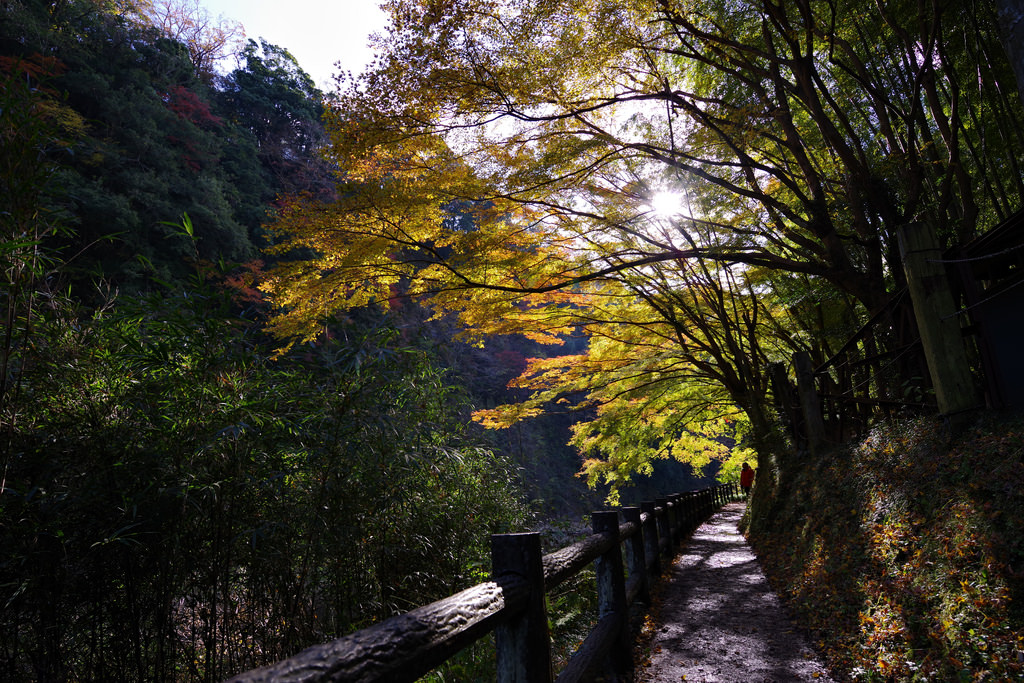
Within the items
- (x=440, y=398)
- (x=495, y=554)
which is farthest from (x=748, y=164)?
(x=495, y=554)

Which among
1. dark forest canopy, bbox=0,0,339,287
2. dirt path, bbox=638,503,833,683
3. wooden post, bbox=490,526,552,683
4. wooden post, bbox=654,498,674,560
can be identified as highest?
dark forest canopy, bbox=0,0,339,287

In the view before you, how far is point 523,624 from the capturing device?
6.63 feet

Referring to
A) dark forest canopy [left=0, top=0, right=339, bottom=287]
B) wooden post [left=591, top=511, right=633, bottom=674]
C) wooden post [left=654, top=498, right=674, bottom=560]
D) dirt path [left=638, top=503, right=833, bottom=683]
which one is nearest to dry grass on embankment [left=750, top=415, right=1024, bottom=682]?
dirt path [left=638, top=503, right=833, bottom=683]

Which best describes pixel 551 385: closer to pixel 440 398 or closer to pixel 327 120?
pixel 440 398

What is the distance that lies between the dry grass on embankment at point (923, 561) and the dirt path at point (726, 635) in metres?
0.21

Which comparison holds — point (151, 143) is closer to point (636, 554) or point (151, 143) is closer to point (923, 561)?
point (636, 554)

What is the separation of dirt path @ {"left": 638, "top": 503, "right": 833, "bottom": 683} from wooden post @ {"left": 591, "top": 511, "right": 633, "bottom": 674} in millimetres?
187

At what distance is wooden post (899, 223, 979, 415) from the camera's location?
3.53 metres

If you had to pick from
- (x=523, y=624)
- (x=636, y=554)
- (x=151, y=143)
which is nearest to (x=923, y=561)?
(x=636, y=554)

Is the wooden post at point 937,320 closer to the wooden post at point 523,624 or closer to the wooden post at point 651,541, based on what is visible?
the wooden post at point 651,541

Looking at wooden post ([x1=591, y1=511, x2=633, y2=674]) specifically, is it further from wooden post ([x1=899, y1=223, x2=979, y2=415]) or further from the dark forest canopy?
the dark forest canopy

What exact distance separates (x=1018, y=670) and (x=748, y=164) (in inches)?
187

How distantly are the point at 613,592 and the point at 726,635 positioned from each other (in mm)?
1414

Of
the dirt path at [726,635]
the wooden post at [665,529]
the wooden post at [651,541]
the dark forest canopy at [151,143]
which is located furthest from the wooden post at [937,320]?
the dark forest canopy at [151,143]
